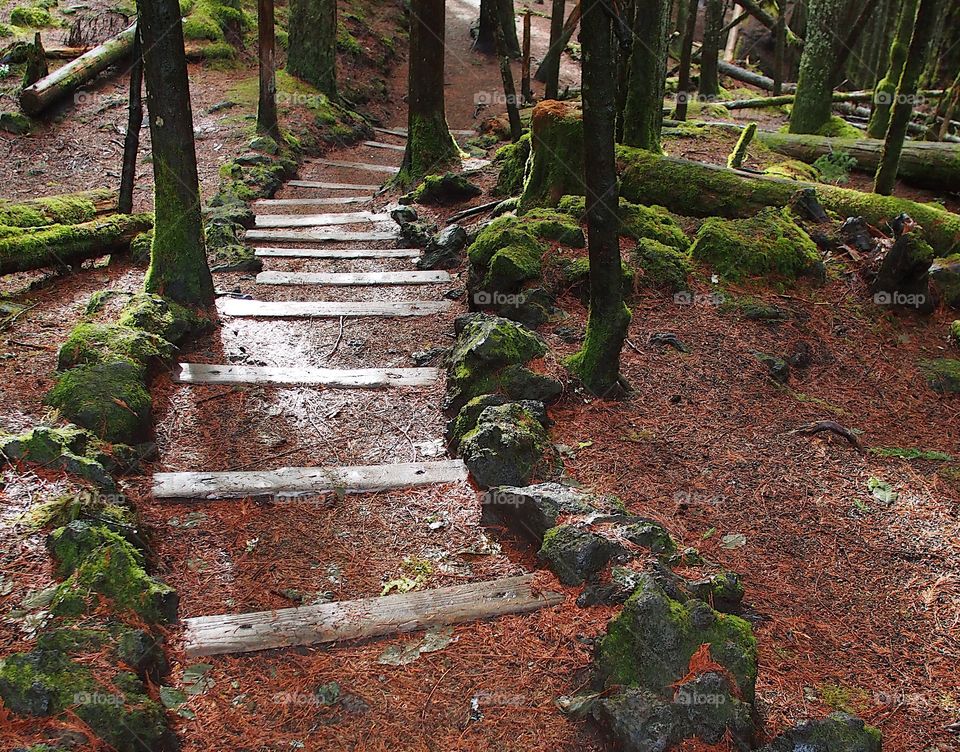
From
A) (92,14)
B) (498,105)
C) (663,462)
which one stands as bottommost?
(663,462)

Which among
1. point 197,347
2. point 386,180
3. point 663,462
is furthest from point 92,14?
point 663,462

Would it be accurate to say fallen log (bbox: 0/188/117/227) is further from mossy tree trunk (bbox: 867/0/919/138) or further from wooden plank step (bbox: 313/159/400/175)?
mossy tree trunk (bbox: 867/0/919/138)

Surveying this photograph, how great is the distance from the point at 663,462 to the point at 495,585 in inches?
62.6

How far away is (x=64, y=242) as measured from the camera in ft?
24.6

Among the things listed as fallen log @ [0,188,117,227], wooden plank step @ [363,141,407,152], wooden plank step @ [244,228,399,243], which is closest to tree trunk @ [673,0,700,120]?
wooden plank step @ [363,141,407,152]

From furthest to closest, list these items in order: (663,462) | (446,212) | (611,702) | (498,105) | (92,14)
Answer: (498,105) → (92,14) → (446,212) → (663,462) → (611,702)

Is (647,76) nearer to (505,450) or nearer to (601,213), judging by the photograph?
(601,213)

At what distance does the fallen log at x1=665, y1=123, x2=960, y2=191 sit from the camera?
1020cm

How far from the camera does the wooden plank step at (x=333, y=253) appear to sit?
29.4 ft

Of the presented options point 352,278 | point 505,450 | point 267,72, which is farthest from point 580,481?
point 267,72

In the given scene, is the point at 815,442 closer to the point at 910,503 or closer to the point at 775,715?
the point at 910,503

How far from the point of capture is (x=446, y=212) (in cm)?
1034

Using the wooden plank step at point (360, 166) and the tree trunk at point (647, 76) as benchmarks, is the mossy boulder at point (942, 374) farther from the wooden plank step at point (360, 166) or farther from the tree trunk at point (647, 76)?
the wooden plank step at point (360, 166)

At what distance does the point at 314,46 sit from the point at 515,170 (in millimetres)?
8201
